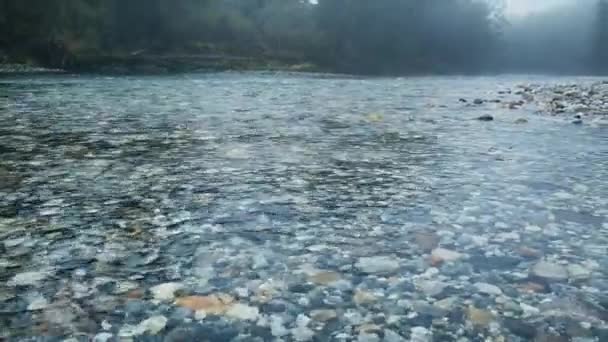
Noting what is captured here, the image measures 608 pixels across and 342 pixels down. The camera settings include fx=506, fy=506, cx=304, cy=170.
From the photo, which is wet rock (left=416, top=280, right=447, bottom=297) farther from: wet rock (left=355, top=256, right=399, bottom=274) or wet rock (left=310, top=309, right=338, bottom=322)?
wet rock (left=310, top=309, right=338, bottom=322)

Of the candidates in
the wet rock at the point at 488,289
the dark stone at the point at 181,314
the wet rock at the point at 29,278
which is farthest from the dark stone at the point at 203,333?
the wet rock at the point at 488,289

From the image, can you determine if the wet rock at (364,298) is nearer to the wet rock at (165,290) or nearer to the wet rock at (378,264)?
the wet rock at (378,264)

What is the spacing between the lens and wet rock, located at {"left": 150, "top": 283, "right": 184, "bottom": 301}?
405 cm

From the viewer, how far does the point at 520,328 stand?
140 inches

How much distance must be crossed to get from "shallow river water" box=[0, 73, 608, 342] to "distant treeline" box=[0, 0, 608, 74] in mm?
60177

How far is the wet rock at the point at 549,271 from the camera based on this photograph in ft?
14.5

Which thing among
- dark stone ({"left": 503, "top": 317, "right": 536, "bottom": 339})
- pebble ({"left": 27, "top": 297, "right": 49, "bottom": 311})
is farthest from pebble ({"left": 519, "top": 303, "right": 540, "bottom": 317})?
pebble ({"left": 27, "top": 297, "right": 49, "bottom": 311})

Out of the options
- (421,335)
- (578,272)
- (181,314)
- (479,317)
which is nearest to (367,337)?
(421,335)

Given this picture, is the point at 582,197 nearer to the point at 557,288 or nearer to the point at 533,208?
the point at 533,208

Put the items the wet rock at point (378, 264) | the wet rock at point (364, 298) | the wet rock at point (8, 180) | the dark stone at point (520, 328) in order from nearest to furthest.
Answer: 1. the dark stone at point (520, 328)
2. the wet rock at point (364, 298)
3. the wet rock at point (378, 264)
4. the wet rock at point (8, 180)

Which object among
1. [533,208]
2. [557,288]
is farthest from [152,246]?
[533,208]

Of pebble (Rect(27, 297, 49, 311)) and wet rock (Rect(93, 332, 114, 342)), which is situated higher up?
pebble (Rect(27, 297, 49, 311))

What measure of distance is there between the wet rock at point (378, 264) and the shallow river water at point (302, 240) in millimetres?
19

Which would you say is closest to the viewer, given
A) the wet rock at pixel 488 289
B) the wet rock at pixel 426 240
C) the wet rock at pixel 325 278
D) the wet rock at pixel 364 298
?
the wet rock at pixel 364 298
